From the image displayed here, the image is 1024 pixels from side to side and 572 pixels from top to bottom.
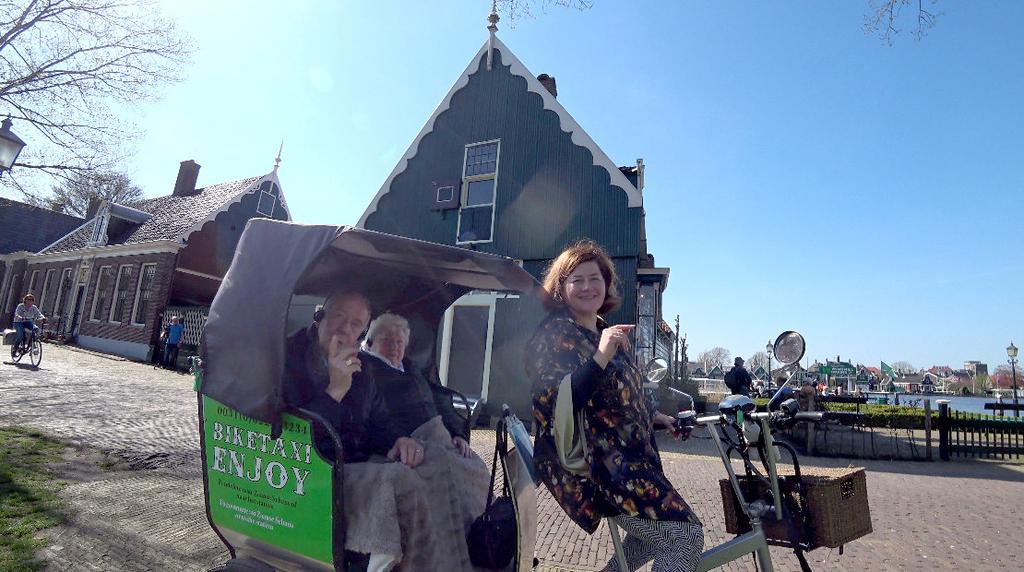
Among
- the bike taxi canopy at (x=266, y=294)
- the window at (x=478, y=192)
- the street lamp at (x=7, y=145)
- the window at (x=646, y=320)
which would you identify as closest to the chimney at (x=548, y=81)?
the window at (x=478, y=192)

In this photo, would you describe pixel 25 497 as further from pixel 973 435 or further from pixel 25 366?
pixel 973 435

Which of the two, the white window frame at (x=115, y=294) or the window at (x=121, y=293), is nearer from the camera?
the window at (x=121, y=293)

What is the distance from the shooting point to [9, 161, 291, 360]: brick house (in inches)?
731

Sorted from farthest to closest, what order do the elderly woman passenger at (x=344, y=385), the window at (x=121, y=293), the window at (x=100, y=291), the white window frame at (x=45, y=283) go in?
1. the white window frame at (x=45, y=283)
2. the window at (x=100, y=291)
3. the window at (x=121, y=293)
4. the elderly woman passenger at (x=344, y=385)

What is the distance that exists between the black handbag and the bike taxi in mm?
88

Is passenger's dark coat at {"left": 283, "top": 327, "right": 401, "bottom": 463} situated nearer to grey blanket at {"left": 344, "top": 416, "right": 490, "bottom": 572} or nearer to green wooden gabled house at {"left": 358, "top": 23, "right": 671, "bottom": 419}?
grey blanket at {"left": 344, "top": 416, "right": 490, "bottom": 572}

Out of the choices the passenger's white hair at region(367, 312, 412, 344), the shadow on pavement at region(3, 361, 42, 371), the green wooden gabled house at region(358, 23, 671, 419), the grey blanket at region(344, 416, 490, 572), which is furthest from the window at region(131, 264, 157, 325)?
the grey blanket at region(344, 416, 490, 572)

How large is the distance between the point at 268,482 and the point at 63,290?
2800 centimetres

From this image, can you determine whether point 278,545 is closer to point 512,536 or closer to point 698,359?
point 512,536

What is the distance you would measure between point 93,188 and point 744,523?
1365 centimetres

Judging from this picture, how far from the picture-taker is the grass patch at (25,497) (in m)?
3.08

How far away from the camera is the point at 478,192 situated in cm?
1277

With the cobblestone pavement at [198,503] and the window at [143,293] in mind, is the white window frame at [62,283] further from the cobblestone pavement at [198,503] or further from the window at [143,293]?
the cobblestone pavement at [198,503]

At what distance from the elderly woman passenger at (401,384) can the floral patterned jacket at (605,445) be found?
4.02 ft
